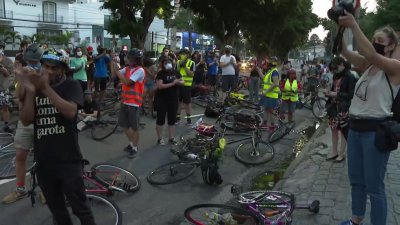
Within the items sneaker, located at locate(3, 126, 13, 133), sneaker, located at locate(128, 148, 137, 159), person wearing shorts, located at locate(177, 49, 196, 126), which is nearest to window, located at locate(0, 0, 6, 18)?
person wearing shorts, located at locate(177, 49, 196, 126)

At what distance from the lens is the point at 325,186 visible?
5.76 meters

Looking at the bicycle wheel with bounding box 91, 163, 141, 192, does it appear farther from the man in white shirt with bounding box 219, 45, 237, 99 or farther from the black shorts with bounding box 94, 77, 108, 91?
the man in white shirt with bounding box 219, 45, 237, 99

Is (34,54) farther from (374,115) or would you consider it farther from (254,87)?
(254,87)

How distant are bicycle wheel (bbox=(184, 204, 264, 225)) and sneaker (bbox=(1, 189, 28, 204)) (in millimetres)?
2526

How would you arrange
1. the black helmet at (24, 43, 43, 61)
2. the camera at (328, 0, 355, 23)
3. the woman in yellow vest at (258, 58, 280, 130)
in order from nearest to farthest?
1. the camera at (328, 0, 355, 23)
2. the black helmet at (24, 43, 43, 61)
3. the woman in yellow vest at (258, 58, 280, 130)

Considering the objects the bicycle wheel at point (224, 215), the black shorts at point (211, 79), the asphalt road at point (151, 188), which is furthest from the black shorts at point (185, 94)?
the bicycle wheel at point (224, 215)

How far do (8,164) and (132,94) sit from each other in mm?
2418

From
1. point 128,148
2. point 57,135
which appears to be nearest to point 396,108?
point 57,135

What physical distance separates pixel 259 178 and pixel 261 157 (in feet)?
2.82

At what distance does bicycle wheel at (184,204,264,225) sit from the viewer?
404cm

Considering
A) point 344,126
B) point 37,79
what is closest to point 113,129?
point 344,126

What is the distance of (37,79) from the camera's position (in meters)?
2.90

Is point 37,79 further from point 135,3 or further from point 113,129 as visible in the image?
point 135,3

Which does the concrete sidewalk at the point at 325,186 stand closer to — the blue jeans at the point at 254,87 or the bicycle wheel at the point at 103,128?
the bicycle wheel at the point at 103,128
